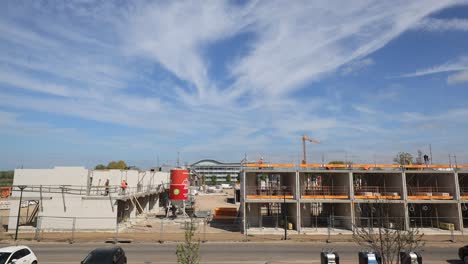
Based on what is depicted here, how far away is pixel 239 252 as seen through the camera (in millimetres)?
25141

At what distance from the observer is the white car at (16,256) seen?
15742 millimetres

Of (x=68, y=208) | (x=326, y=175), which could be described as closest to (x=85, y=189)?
(x=68, y=208)

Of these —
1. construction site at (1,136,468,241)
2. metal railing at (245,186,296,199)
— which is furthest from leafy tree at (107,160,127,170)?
metal railing at (245,186,296,199)

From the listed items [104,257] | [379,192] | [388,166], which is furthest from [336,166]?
[104,257]

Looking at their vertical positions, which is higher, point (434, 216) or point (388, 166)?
point (388, 166)

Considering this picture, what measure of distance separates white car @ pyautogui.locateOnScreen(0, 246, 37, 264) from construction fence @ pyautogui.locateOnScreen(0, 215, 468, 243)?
12.2 meters

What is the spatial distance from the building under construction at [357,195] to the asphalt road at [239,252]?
722cm

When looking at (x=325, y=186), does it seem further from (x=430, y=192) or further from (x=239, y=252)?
(x=239, y=252)

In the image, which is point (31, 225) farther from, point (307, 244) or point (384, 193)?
point (384, 193)

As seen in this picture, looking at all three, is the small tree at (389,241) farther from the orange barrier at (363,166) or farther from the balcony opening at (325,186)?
the orange barrier at (363,166)

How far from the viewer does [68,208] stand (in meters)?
33.8

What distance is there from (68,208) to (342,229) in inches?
1271

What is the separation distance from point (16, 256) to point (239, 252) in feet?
50.7

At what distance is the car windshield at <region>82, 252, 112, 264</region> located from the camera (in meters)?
16.0
